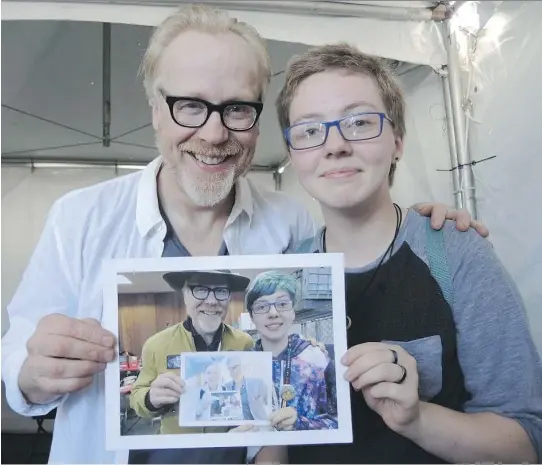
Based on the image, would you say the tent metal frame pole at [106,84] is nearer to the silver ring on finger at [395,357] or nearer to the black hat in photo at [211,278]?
the black hat in photo at [211,278]

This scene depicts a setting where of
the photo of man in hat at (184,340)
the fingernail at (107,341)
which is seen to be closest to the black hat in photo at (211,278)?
the photo of man in hat at (184,340)

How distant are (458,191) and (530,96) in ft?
1.17

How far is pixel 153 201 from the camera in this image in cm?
90

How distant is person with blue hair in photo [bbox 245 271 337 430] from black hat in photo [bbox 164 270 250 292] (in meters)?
0.02

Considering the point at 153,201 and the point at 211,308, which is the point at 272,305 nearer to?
the point at 211,308

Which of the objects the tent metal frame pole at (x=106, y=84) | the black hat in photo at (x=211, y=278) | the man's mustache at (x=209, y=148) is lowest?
the black hat in photo at (x=211, y=278)

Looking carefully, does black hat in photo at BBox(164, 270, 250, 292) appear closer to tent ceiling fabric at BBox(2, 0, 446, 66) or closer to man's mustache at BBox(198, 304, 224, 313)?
man's mustache at BBox(198, 304, 224, 313)

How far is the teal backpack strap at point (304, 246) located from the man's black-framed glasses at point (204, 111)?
23cm

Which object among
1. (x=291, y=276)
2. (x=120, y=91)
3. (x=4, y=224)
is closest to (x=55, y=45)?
(x=120, y=91)

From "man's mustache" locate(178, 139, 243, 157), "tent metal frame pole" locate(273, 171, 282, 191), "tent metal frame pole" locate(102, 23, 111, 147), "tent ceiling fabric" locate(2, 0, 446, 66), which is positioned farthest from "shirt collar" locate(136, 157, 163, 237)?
"tent metal frame pole" locate(273, 171, 282, 191)

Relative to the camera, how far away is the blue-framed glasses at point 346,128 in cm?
76

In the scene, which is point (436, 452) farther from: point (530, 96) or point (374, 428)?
point (530, 96)

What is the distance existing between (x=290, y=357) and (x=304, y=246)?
24 cm

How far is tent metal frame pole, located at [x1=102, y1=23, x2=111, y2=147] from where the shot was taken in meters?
2.10
